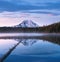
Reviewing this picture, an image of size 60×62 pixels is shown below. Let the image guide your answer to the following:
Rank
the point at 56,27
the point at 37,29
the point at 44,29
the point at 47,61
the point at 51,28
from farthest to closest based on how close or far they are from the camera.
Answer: the point at 37,29
the point at 44,29
the point at 51,28
the point at 56,27
the point at 47,61

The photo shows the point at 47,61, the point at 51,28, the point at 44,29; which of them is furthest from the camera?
the point at 44,29

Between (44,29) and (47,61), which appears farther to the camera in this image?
(44,29)

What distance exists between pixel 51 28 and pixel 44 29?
2461 cm

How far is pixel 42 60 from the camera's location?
18.5 m

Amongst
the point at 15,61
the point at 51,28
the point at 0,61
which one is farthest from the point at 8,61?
the point at 51,28

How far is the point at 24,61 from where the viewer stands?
18.1 meters

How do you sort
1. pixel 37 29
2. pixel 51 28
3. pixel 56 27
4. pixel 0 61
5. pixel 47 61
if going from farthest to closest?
1. pixel 37 29
2. pixel 51 28
3. pixel 56 27
4. pixel 47 61
5. pixel 0 61

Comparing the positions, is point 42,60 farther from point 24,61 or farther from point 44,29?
point 44,29

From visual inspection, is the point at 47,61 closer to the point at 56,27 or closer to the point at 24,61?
the point at 24,61

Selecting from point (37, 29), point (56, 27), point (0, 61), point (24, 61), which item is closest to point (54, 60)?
point (24, 61)

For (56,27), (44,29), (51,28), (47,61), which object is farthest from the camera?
(44,29)

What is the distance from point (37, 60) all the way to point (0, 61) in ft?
10.1

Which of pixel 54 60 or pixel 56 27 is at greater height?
pixel 54 60

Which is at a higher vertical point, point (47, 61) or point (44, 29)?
point (47, 61)
